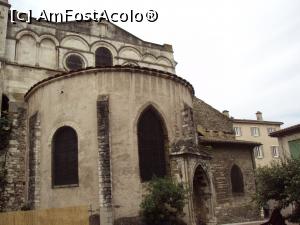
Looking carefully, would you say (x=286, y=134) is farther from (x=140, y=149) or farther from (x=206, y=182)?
(x=140, y=149)

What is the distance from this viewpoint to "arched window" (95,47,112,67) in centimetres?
2556

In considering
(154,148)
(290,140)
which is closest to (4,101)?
(154,148)

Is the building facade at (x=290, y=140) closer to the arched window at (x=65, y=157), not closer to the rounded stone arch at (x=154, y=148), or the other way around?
the rounded stone arch at (x=154, y=148)

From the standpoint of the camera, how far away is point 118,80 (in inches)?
630

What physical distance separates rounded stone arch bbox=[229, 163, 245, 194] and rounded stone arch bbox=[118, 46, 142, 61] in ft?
36.8

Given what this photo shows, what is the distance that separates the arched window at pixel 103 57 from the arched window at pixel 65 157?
34.1 ft

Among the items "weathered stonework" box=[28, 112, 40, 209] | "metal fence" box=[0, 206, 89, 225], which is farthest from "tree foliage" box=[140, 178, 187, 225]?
"weathered stonework" box=[28, 112, 40, 209]

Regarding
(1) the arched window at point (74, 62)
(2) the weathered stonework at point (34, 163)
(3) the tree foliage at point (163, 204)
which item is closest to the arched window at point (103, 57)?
(1) the arched window at point (74, 62)

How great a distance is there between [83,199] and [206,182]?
6092 mm

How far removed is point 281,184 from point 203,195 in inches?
211

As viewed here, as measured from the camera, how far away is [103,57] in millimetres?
25875

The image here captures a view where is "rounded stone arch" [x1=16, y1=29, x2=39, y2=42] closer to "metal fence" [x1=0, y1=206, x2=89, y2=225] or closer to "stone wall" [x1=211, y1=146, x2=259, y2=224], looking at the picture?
"metal fence" [x1=0, y1=206, x2=89, y2=225]

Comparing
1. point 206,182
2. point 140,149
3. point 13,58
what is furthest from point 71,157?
point 13,58

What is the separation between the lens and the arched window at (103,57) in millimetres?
25562
